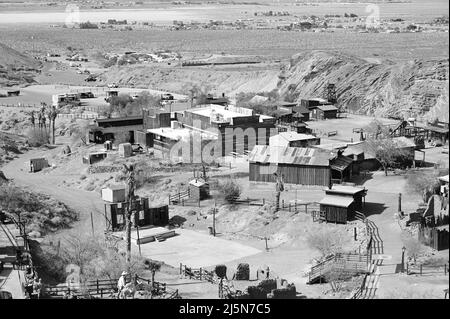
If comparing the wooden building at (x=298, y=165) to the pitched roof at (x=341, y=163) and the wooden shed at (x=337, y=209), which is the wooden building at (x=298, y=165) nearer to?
the pitched roof at (x=341, y=163)

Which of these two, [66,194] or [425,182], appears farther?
[66,194]

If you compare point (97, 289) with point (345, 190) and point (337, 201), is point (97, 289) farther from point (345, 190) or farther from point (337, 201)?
point (345, 190)

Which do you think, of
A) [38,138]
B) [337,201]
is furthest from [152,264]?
[38,138]

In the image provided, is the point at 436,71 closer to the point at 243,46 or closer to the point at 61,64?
the point at 61,64

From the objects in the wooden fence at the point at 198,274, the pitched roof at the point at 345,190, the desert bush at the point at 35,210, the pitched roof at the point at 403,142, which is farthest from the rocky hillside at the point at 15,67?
the wooden fence at the point at 198,274

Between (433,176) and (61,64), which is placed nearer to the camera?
(433,176)
